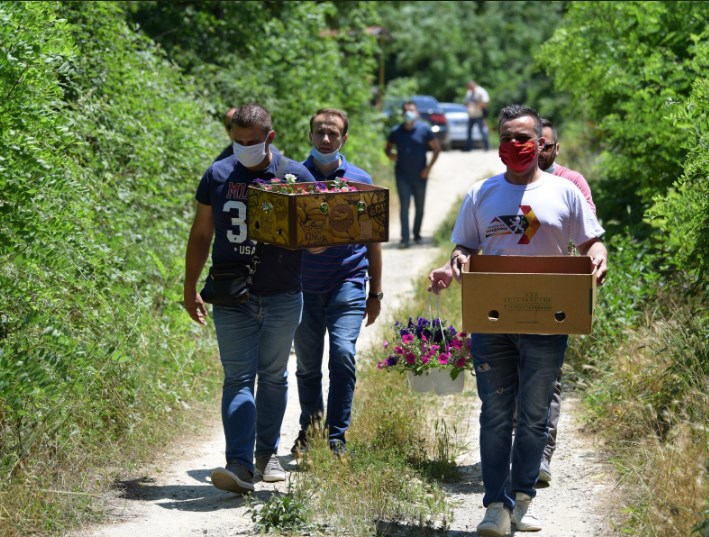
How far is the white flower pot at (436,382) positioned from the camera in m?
6.70

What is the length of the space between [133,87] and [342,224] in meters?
4.59

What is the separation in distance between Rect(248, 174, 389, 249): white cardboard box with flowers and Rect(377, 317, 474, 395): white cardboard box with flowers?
0.88 metres

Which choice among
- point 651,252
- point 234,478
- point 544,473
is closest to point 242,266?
point 234,478

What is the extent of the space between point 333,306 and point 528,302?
1876mm

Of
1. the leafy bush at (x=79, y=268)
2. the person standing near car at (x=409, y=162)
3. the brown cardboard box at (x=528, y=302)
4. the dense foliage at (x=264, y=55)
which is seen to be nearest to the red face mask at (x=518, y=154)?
the brown cardboard box at (x=528, y=302)

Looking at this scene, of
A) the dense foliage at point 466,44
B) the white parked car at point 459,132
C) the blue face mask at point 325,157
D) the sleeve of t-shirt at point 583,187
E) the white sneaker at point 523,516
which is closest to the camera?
the white sneaker at point 523,516

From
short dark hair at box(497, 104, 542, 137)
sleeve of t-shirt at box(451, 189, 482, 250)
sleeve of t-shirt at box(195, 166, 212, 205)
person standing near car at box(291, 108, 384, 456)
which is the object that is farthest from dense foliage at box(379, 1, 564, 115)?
sleeve of t-shirt at box(451, 189, 482, 250)

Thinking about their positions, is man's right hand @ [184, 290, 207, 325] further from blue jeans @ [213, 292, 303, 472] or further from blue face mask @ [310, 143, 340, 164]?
blue face mask @ [310, 143, 340, 164]

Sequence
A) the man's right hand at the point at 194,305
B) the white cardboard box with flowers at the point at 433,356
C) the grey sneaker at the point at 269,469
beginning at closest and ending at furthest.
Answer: the man's right hand at the point at 194,305
the grey sneaker at the point at 269,469
the white cardboard box with flowers at the point at 433,356

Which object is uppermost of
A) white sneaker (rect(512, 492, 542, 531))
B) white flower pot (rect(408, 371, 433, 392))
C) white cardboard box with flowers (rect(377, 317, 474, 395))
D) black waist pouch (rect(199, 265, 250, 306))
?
black waist pouch (rect(199, 265, 250, 306))

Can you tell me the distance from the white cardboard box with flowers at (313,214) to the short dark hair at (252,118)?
29cm

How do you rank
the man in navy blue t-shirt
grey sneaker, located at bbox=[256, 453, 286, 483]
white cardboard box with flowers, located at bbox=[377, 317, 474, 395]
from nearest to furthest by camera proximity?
the man in navy blue t-shirt, grey sneaker, located at bbox=[256, 453, 286, 483], white cardboard box with flowers, located at bbox=[377, 317, 474, 395]

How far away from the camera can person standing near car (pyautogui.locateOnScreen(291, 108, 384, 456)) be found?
22.0 feet

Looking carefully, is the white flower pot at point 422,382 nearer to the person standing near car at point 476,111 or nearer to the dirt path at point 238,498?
the dirt path at point 238,498
